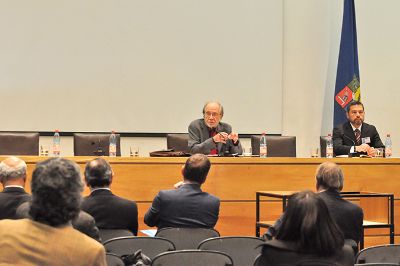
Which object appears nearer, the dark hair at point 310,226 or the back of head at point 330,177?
the dark hair at point 310,226

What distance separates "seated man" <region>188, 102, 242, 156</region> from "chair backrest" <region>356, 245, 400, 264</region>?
3.14 metres

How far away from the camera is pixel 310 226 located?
9.59 ft

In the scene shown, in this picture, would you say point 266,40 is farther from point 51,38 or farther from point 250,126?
point 51,38

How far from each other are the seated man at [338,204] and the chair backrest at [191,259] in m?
1.36

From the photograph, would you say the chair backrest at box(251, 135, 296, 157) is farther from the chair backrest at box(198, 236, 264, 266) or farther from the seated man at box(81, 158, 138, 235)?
the chair backrest at box(198, 236, 264, 266)

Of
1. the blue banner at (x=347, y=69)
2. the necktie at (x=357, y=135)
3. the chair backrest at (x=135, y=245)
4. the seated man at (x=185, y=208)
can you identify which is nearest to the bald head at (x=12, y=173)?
the chair backrest at (x=135, y=245)

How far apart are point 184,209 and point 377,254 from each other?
1.55 m

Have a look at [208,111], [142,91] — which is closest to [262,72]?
[142,91]

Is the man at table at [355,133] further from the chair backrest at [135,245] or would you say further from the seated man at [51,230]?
the seated man at [51,230]

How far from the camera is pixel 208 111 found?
7559 mm

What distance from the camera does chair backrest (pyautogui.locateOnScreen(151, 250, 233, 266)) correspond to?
11.8 feet

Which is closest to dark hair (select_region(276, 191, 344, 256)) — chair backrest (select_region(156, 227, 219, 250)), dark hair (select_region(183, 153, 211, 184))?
chair backrest (select_region(156, 227, 219, 250))

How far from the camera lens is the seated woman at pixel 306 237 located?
116 inches

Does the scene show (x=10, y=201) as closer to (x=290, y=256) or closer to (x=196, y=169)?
(x=196, y=169)
